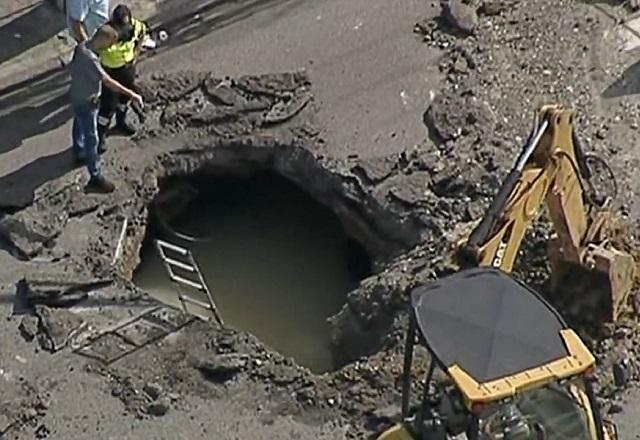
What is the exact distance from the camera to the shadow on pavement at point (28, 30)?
16.9 meters

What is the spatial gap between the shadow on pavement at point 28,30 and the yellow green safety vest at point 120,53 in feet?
7.00

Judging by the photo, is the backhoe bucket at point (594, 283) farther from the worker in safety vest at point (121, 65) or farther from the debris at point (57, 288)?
the worker in safety vest at point (121, 65)

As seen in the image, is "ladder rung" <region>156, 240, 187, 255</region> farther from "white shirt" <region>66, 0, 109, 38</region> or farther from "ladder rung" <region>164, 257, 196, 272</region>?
"white shirt" <region>66, 0, 109, 38</region>

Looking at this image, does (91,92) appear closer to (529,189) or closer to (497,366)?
(529,189)

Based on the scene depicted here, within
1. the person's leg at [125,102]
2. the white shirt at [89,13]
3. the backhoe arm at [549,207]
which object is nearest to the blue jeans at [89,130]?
the person's leg at [125,102]

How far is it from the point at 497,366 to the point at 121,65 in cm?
652

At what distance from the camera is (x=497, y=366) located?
9977 millimetres

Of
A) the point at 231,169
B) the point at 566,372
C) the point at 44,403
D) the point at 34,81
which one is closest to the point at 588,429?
the point at 566,372

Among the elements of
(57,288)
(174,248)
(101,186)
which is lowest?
(174,248)

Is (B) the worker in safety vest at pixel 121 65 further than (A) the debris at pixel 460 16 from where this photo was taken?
No

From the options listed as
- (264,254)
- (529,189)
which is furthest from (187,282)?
(529,189)

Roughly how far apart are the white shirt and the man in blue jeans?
71 cm

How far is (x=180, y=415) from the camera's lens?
12.7m

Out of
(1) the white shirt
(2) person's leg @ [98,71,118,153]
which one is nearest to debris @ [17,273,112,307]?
(2) person's leg @ [98,71,118,153]
